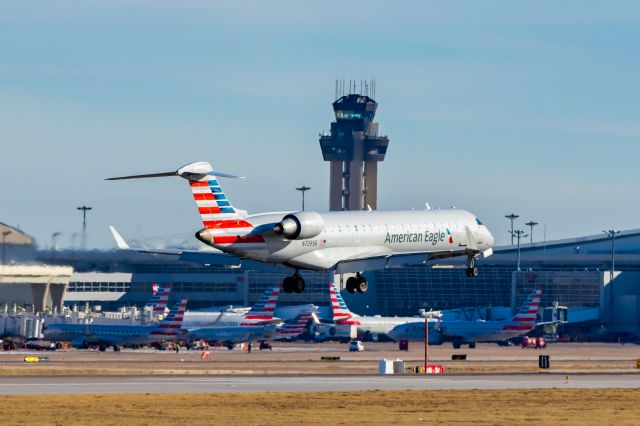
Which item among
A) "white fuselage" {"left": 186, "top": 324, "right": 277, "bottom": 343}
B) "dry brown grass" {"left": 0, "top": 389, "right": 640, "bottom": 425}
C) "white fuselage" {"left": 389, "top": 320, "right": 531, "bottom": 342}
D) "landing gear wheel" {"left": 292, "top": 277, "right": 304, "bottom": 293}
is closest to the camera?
"dry brown grass" {"left": 0, "top": 389, "right": 640, "bottom": 425}

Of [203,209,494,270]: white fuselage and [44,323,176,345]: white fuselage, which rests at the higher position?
[203,209,494,270]: white fuselage

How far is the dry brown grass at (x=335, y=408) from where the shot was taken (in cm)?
6800

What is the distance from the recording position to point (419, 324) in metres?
198

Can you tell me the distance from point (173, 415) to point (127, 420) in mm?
3392

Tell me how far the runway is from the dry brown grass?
210 inches

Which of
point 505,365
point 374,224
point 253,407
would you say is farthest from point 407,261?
point 505,365

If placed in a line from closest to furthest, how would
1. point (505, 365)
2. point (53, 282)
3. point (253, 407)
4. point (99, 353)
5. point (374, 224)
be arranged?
point (253, 407) < point (374, 224) < point (505, 365) < point (99, 353) < point (53, 282)

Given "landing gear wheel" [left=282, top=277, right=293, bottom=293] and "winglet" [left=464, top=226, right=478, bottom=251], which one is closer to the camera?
"landing gear wheel" [left=282, top=277, right=293, bottom=293]

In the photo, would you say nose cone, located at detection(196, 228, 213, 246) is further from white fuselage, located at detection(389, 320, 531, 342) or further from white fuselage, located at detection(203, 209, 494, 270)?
white fuselage, located at detection(389, 320, 531, 342)

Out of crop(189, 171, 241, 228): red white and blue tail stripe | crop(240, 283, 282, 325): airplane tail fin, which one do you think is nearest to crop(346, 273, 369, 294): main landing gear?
crop(189, 171, 241, 228): red white and blue tail stripe

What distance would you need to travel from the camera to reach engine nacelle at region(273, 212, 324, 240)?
83.2m

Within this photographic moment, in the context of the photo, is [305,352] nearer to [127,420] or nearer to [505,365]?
[505,365]

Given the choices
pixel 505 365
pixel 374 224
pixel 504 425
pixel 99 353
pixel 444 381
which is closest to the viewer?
pixel 504 425

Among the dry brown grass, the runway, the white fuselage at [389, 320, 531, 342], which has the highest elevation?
the white fuselage at [389, 320, 531, 342]
